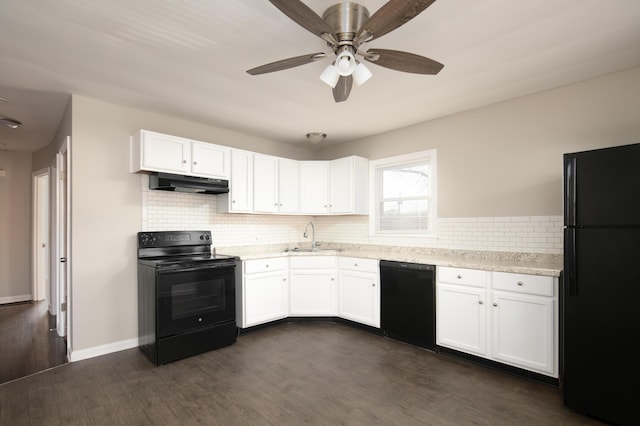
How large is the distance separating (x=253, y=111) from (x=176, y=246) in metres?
1.70

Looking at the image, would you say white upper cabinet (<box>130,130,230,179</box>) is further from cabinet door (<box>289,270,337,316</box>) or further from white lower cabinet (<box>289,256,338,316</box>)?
cabinet door (<box>289,270,337,316</box>)

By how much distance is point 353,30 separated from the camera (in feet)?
6.08

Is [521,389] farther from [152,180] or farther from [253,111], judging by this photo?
[152,180]

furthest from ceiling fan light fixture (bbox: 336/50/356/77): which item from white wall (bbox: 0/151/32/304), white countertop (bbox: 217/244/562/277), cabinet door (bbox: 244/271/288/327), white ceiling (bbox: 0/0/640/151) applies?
white wall (bbox: 0/151/32/304)

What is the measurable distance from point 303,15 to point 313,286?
10.7ft

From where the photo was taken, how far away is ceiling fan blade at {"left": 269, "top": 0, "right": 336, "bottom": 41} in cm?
144

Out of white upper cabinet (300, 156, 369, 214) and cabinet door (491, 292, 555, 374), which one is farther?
white upper cabinet (300, 156, 369, 214)

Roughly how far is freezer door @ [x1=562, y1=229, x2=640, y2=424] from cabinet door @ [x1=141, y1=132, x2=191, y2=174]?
3429 mm

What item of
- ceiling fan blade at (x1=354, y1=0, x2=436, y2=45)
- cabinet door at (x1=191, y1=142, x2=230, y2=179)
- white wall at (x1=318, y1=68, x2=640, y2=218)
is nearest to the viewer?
ceiling fan blade at (x1=354, y1=0, x2=436, y2=45)

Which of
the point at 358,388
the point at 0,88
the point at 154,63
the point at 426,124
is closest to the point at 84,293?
the point at 0,88

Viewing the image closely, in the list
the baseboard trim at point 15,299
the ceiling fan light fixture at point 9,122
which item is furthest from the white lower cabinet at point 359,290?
the baseboard trim at point 15,299

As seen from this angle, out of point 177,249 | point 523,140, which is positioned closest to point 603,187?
point 523,140

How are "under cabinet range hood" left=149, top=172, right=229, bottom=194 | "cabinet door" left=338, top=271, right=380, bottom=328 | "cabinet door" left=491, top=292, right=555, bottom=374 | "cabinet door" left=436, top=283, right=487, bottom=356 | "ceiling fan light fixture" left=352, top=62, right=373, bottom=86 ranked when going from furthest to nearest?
1. "cabinet door" left=338, top=271, right=380, bottom=328
2. "under cabinet range hood" left=149, top=172, right=229, bottom=194
3. "cabinet door" left=436, top=283, right=487, bottom=356
4. "cabinet door" left=491, top=292, right=555, bottom=374
5. "ceiling fan light fixture" left=352, top=62, right=373, bottom=86

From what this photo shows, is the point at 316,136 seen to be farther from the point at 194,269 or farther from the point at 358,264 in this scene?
the point at 194,269
